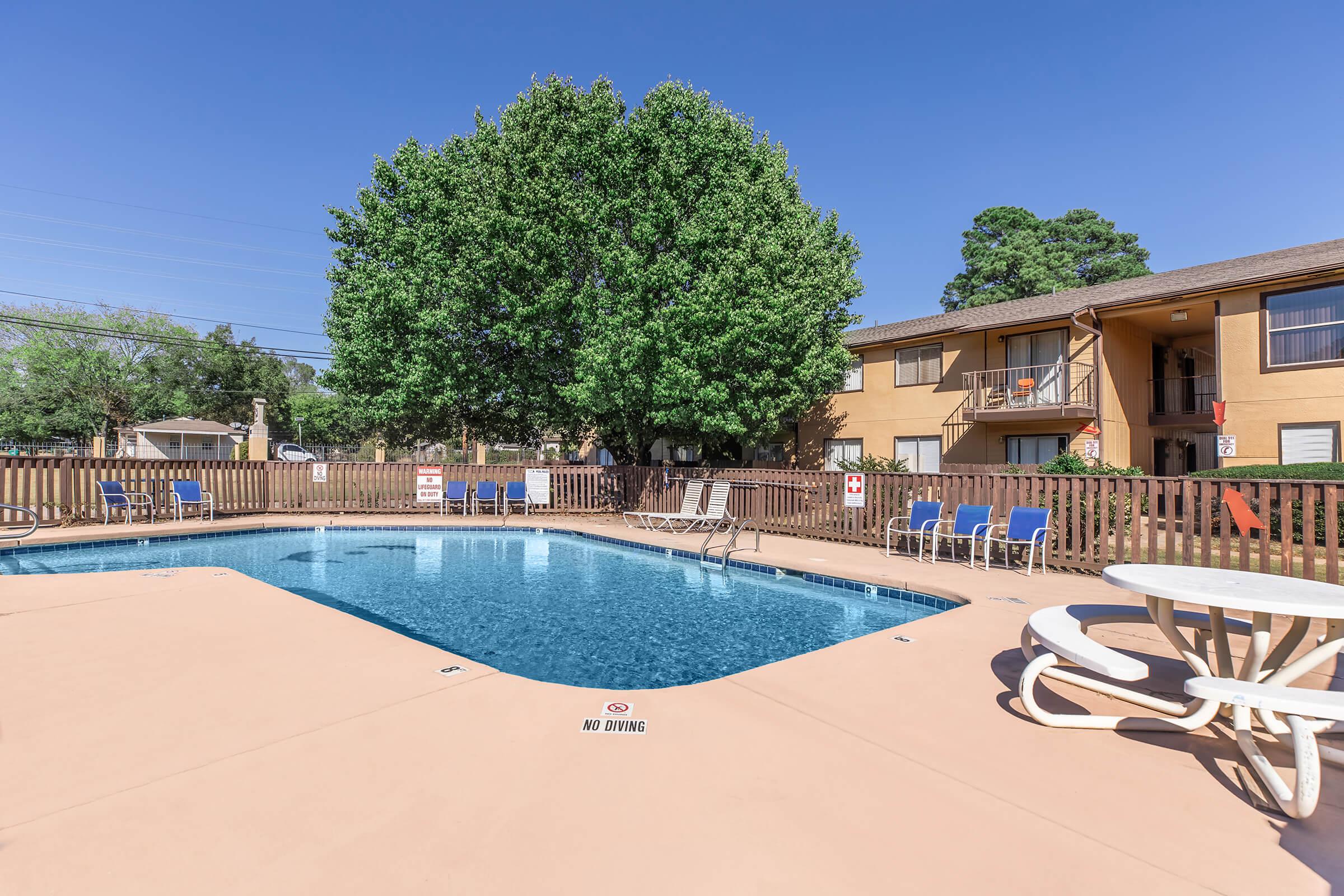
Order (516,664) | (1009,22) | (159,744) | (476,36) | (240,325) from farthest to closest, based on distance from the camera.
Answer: (240,325) < (476,36) < (1009,22) < (516,664) < (159,744)

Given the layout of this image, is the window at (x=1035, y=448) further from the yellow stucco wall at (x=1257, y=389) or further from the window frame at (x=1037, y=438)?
the yellow stucco wall at (x=1257, y=389)

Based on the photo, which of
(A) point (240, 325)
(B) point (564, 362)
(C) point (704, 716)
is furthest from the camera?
(A) point (240, 325)

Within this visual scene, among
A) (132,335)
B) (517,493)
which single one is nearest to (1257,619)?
(517,493)

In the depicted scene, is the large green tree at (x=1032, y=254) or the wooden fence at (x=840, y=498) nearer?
the wooden fence at (x=840, y=498)

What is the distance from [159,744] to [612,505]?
44.1 feet

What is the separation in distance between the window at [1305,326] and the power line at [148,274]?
139 ft

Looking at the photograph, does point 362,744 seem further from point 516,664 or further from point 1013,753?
point 1013,753

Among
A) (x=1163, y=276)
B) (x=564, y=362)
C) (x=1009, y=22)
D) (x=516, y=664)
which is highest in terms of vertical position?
(x=1009, y=22)

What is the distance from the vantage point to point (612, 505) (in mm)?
16250

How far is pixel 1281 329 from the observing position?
13.6 meters

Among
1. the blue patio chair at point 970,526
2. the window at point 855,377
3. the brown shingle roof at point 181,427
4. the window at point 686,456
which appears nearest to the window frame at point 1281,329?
the window at point 855,377

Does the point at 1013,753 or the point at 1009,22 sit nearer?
the point at 1013,753

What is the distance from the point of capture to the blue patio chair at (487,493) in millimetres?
16000

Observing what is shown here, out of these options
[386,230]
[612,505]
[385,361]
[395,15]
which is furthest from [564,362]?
[395,15]
